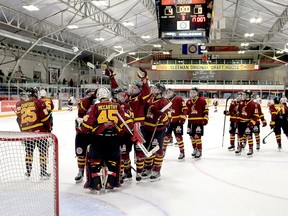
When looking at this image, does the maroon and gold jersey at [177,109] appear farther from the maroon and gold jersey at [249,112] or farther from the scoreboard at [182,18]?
the scoreboard at [182,18]

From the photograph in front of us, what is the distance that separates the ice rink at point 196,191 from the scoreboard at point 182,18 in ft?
10.7

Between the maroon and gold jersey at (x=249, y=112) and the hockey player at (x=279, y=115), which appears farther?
the hockey player at (x=279, y=115)

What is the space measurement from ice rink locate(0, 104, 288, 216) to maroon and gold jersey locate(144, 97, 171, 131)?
0.74 metres

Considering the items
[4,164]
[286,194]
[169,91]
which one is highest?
[169,91]

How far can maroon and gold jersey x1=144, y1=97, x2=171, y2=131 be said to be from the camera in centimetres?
474

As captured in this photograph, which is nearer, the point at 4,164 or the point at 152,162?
the point at 4,164

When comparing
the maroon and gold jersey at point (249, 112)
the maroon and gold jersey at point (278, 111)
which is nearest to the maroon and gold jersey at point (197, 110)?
the maroon and gold jersey at point (249, 112)

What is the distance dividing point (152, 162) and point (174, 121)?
166cm

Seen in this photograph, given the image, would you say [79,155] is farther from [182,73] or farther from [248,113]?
[182,73]

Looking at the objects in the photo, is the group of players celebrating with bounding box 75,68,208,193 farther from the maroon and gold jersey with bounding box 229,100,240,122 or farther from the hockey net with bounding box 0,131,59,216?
the maroon and gold jersey with bounding box 229,100,240,122

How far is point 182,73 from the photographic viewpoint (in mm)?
33438

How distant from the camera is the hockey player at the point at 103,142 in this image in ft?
12.7

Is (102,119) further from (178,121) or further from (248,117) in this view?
(248,117)

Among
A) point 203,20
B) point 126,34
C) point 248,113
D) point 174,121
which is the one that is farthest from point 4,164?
point 126,34
